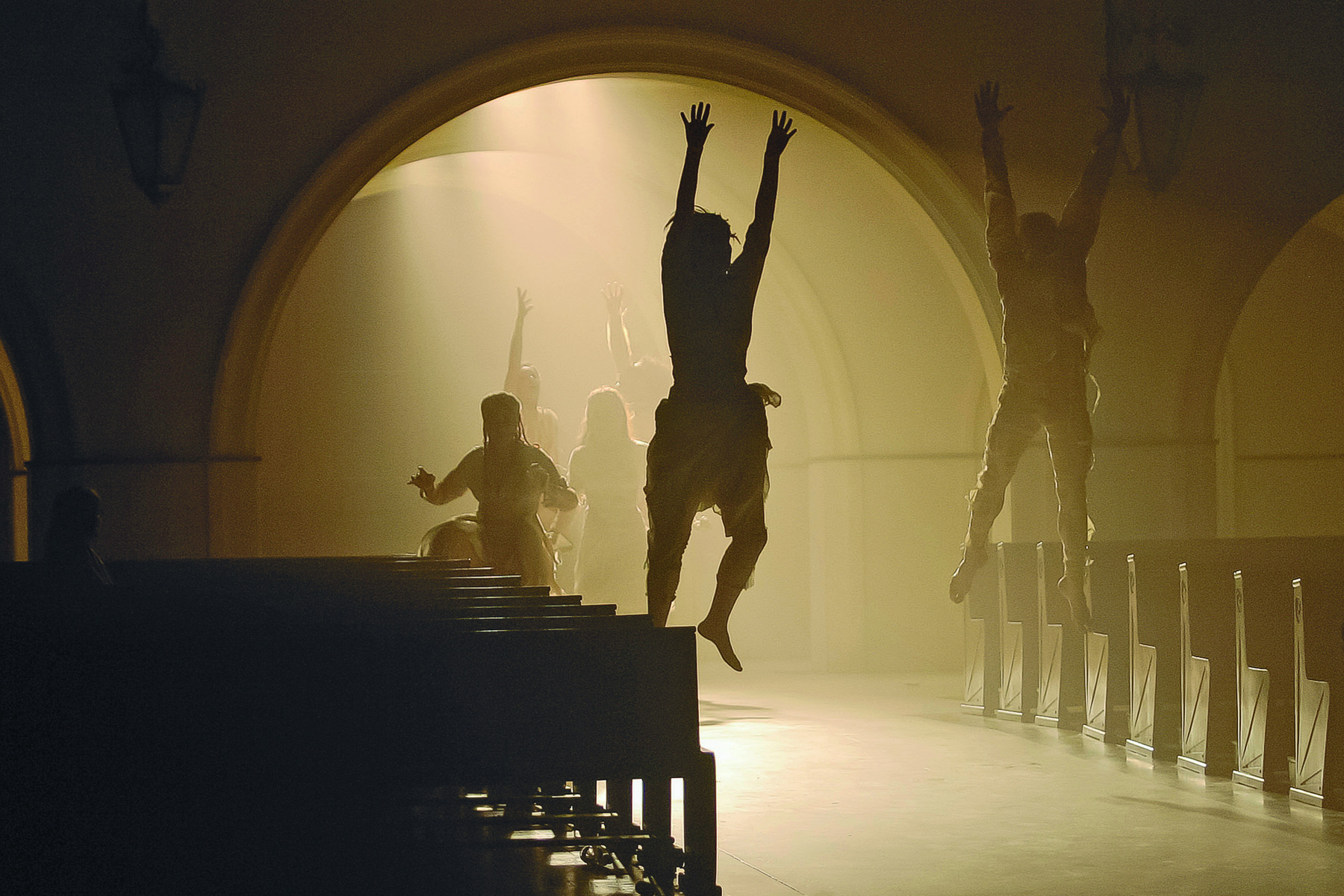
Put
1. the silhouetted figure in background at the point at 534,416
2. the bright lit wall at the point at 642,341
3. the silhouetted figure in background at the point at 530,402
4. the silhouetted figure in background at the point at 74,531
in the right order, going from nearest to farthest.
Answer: the silhouetted figure in background at the point at 74,531
the bright lit wall at the point at 642,341
the silhouetted figure in background at the point at 534,416
the silhouetted figure in background at the point at 530,402

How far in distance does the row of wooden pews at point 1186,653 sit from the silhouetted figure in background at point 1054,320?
37 cm

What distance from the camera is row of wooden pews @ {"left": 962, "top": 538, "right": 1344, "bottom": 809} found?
21.2 feet

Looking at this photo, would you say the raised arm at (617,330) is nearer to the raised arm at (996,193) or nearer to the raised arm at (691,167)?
the raised arm at (996,193)

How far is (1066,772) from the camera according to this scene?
7238mm

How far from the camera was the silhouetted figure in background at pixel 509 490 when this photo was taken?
8305mm

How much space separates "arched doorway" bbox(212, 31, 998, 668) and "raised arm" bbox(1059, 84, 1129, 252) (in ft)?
3.75

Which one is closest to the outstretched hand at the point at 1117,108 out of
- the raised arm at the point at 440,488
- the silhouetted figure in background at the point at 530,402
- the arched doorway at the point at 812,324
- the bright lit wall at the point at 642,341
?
the arched doorway at the point at 812,324

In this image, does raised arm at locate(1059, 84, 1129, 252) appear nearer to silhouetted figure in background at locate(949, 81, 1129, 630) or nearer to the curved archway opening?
silhouetted figure in background at locate(949, 81, 1129, 630)

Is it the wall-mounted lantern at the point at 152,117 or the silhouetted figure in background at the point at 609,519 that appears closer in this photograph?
the wall-mounted lantern at the point at 152,117

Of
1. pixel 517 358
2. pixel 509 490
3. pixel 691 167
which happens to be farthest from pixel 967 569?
pixel 517 358

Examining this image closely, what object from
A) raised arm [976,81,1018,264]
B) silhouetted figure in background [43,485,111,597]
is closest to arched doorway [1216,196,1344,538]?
raised arm [976,81,1018,264]

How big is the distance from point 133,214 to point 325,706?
6.39 m

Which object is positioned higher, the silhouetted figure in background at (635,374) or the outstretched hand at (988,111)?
the outstretched hand at (988,111)

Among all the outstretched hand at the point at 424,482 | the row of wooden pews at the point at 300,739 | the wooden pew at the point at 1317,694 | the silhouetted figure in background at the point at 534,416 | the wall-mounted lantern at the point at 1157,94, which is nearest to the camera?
the row of wooden pews at the point at 300,739
